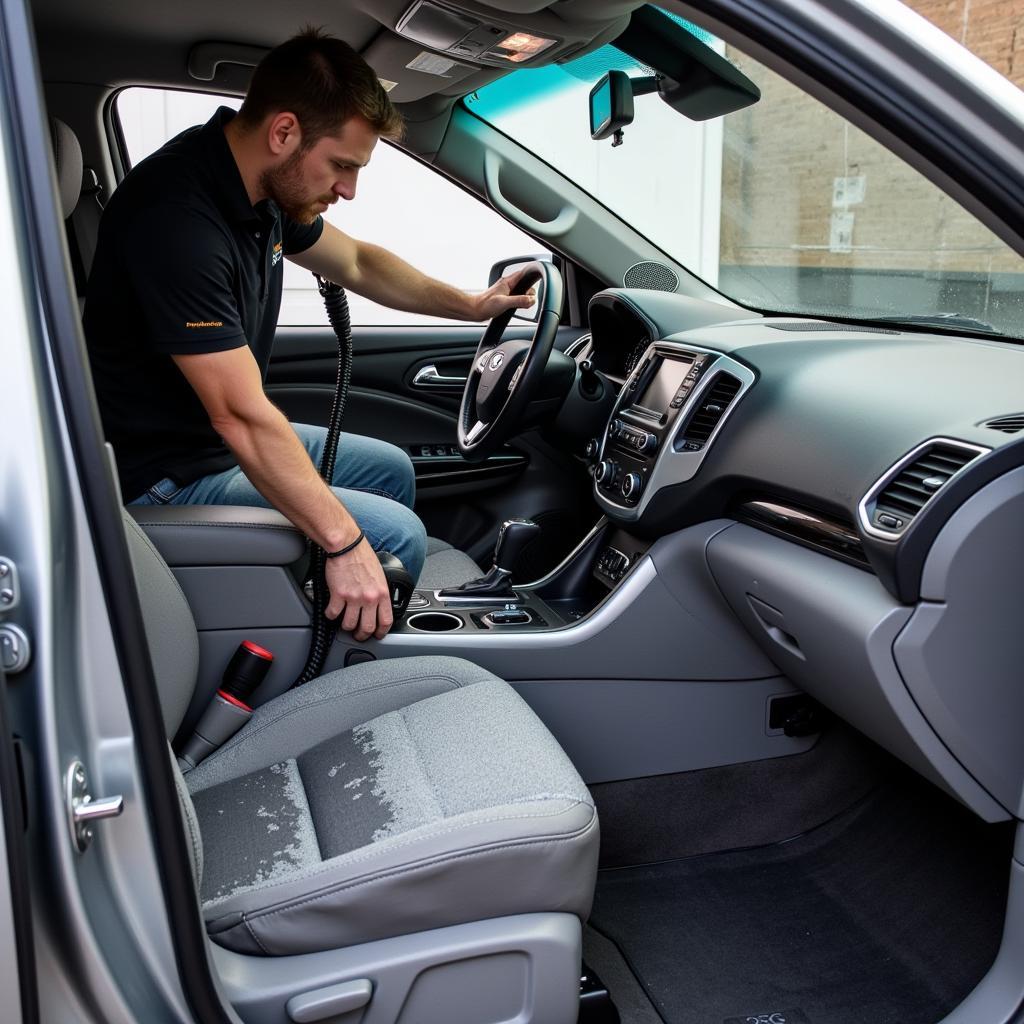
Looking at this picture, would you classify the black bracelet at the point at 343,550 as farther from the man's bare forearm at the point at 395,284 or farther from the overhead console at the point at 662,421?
the man's bare forearm at the point at 395,284

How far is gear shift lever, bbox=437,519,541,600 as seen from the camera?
2.14 meters

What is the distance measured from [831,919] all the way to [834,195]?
2920mm

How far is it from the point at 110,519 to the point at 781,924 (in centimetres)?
143

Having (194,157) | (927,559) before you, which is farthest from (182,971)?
(194,157)

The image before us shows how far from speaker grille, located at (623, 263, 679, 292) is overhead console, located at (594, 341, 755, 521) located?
54 centimetres

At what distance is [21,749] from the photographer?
0.84 metres

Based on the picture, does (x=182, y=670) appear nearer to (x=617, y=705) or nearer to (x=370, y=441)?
(x=617, y=705)

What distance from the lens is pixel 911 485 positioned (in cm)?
143

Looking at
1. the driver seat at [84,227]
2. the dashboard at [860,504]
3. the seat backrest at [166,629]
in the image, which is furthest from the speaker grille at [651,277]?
the seat backrest at [166,629]

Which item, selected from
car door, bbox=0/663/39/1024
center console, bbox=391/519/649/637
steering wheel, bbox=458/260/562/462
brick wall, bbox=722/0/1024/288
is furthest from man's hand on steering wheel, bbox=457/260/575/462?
car door, bbox=0/663/39/1024

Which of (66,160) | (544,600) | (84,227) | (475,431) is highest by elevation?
(66,160)

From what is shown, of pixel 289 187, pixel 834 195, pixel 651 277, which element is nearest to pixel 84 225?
pixel 289 187

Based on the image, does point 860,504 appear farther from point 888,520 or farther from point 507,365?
point 507,365

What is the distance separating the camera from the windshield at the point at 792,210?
6.13ft
